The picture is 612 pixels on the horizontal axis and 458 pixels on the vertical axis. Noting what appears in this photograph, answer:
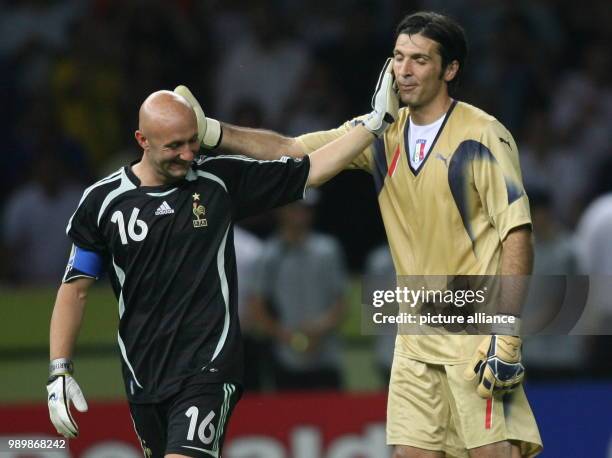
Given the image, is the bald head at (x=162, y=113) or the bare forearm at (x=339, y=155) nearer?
the bald head at (x=162, y=113)

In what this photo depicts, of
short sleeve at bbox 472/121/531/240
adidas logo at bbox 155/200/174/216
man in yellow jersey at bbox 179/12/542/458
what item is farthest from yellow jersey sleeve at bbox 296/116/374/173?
adidas logo at bbox 155/200/174/216

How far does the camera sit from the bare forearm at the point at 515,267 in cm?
631

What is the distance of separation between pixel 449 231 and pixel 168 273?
1352 mm

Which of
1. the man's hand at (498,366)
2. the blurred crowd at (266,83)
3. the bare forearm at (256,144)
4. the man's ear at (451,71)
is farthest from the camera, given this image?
the blurred crowd at (266,83)

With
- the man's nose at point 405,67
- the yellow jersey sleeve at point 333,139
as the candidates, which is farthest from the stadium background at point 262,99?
the man's nose at point 405,67

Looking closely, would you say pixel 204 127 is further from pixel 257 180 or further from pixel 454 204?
pixel 454 204

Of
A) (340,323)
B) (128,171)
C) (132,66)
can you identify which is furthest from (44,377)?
(128,171)

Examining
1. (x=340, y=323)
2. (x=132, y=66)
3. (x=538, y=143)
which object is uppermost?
(x=132, y=66)

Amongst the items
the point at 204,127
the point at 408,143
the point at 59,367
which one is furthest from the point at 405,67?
the point at 59,367

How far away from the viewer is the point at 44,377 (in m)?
10.5

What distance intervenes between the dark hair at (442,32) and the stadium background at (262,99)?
387 centimetres

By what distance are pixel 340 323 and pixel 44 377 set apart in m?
2.32

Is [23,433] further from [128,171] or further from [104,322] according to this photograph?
[128,171]

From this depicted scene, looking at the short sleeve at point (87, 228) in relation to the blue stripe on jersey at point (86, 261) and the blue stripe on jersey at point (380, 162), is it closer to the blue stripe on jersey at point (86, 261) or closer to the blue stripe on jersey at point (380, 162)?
the blue stripe on jersey at point (86, 261)
